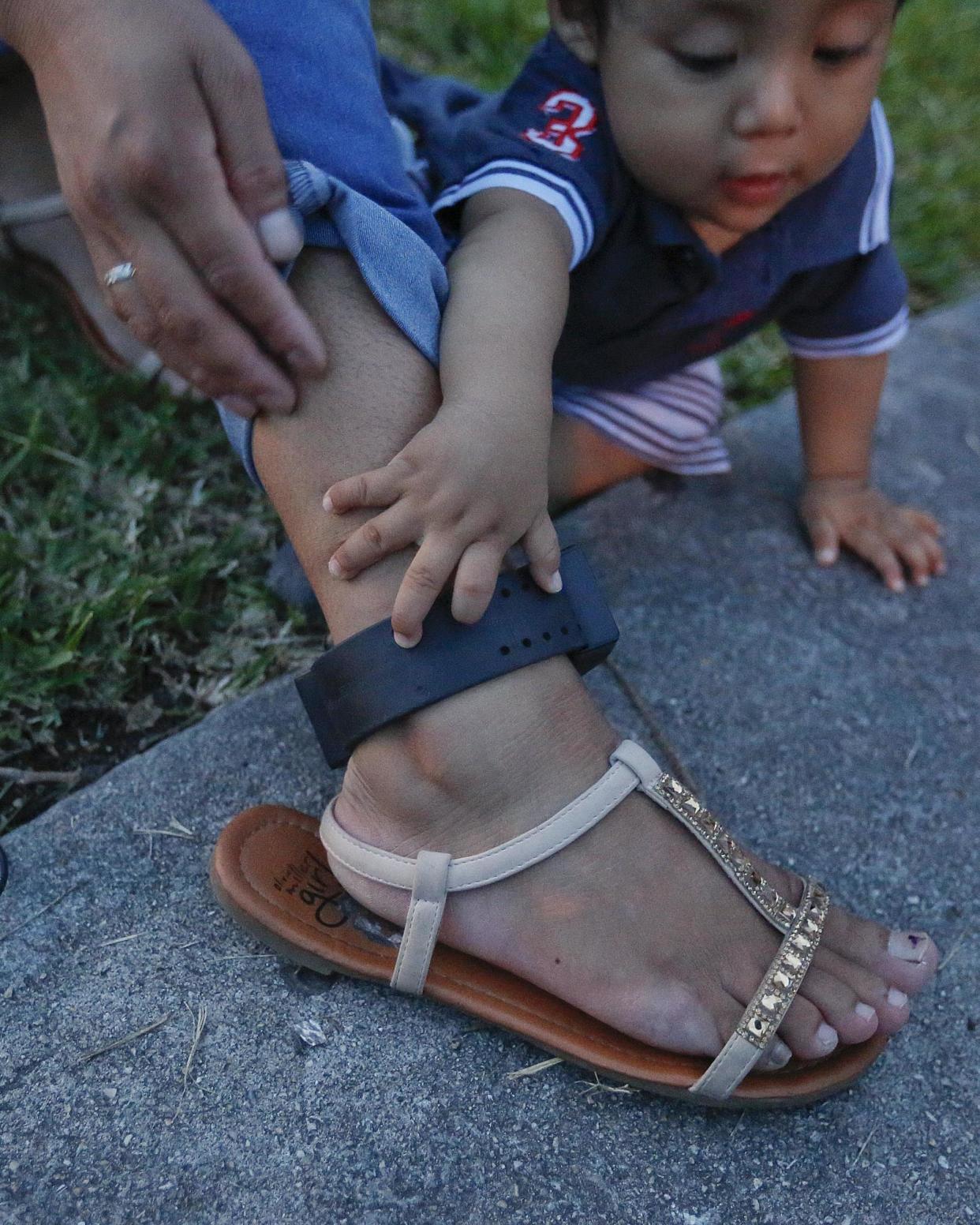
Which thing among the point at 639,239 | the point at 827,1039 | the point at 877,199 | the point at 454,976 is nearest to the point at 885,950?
the point at 827,1039

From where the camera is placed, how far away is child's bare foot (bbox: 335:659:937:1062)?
112 centimetres

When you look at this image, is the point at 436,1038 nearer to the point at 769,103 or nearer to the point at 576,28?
the point at 769,103

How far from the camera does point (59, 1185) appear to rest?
1.00 metres

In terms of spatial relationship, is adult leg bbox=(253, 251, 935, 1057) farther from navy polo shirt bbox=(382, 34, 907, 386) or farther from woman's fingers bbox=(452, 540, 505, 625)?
navy polo shirt bbox=(382, 34, 907, 386)

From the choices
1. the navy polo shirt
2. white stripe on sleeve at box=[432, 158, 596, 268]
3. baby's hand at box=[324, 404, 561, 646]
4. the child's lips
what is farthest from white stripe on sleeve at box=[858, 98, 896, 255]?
baby's hand at box=[324, 404, 561, 646]

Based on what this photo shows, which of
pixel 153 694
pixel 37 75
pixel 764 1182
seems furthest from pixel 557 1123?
pixel 37 75

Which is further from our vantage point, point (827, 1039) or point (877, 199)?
point (877, 199)

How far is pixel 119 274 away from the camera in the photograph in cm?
105

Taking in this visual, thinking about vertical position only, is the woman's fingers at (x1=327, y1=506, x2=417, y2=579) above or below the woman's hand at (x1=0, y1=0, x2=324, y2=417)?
below

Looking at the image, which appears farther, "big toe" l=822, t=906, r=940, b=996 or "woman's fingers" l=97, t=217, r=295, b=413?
"big toe" l=822, t=906, r=940, b=996

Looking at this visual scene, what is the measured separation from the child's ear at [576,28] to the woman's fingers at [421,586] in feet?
2.61

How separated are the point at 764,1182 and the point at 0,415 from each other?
158 cm

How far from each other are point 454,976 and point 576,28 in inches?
47.1

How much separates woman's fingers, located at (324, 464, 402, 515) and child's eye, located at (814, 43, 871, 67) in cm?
75
